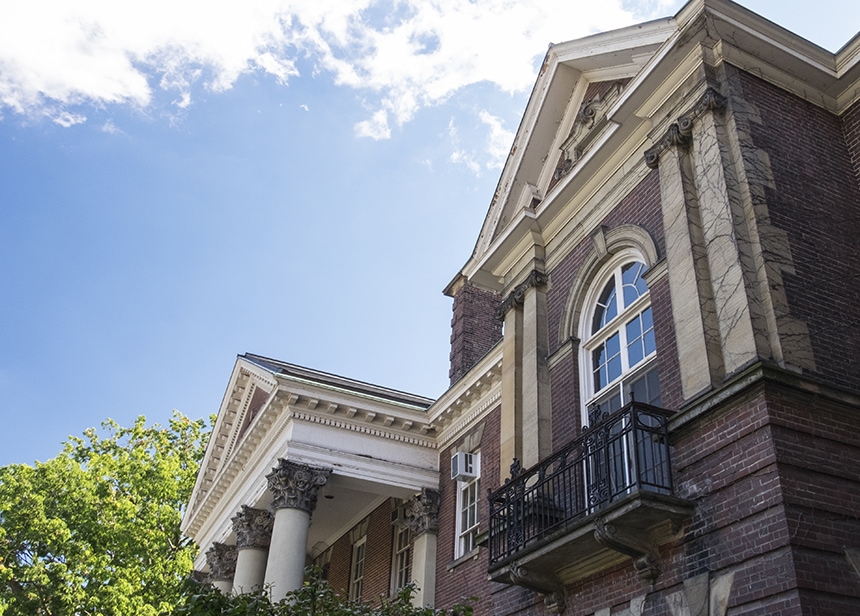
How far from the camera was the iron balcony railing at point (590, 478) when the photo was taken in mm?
9852

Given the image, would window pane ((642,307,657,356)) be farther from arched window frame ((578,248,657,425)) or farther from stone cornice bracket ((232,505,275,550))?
stone cornice bracket ((232,505,275,550))

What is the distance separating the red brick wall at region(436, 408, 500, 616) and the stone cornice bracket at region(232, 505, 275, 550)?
4431 mm

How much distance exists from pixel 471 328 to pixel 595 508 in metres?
14.5

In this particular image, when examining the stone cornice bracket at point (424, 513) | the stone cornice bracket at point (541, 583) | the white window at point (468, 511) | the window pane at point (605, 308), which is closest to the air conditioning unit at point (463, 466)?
the white window at point (468, 511)

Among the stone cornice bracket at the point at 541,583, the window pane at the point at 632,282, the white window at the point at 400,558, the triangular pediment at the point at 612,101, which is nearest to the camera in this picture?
the stone cornice bracket at the point at 541,583

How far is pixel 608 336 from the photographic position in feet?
42.5

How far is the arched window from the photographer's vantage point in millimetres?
11867

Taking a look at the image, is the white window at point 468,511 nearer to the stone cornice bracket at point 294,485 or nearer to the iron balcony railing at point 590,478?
the stone cornice bracket at point 294,485

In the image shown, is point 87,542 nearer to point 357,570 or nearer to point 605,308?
point 357,570

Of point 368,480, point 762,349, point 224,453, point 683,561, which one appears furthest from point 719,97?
point 224,453

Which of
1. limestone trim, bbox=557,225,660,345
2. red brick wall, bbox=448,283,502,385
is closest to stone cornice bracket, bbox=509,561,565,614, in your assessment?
limestone trim, bbox=557,225,660,345

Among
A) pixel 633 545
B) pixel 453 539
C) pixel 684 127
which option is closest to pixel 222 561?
pixel 453 539

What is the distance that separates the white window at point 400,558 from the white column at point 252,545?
10.1ft

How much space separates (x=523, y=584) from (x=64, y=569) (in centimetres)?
2109
